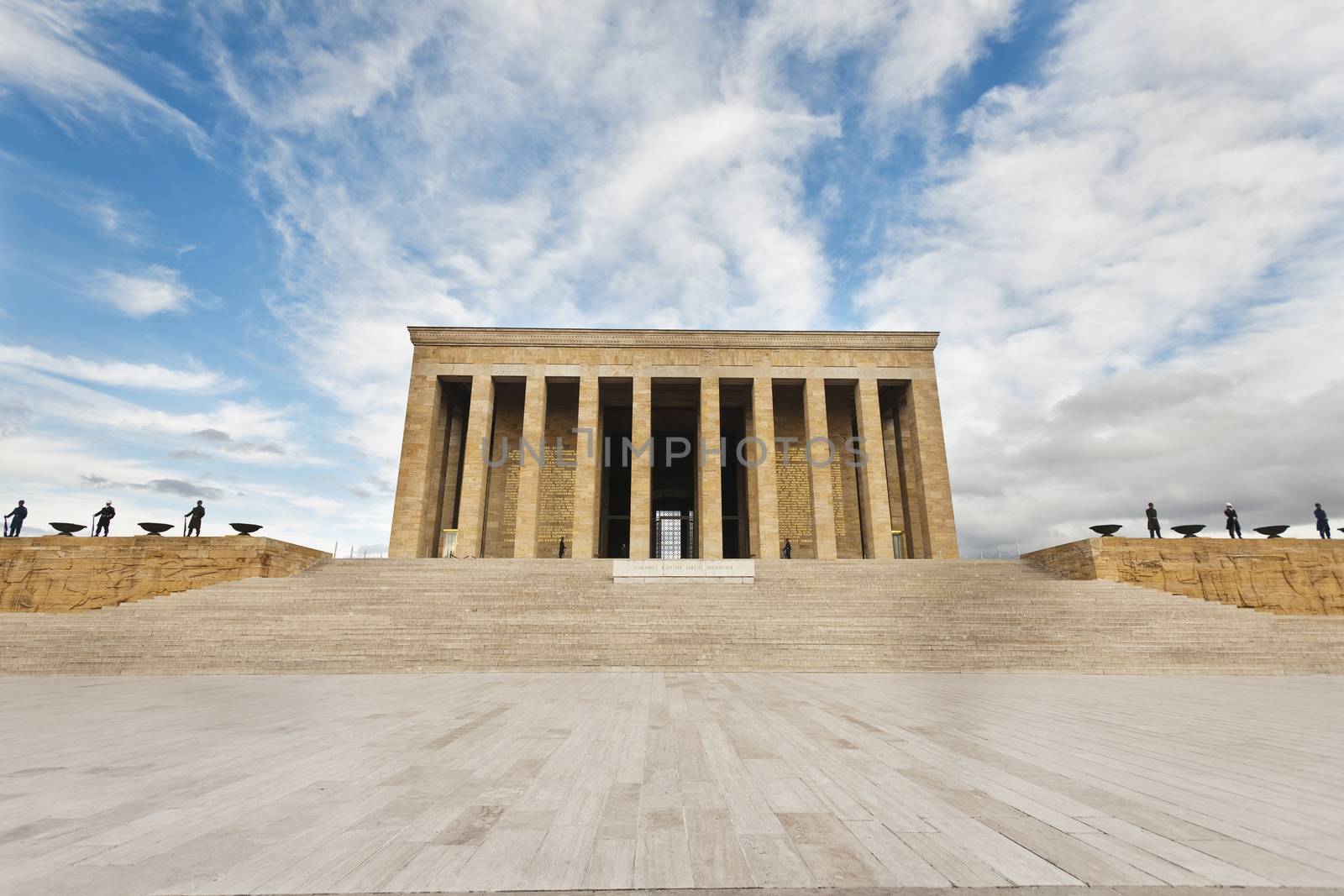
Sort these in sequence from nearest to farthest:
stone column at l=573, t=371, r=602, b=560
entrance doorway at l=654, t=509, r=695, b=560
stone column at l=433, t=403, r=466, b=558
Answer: stone column at l=573, t=371, r=602, b=560
stone column at l=433, t=403, r=466, b=558
entrance doorway at l=654, t=509, r=695, b=560

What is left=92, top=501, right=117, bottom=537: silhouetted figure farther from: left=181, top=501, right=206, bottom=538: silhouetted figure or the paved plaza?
the paved plaza

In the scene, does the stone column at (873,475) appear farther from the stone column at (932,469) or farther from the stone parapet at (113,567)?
the stone parapet at (113,567)

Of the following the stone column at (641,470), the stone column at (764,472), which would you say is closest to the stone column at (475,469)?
the stone column at (641,470)

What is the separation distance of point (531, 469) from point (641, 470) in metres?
4.60

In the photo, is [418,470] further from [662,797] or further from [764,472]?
[662,797]

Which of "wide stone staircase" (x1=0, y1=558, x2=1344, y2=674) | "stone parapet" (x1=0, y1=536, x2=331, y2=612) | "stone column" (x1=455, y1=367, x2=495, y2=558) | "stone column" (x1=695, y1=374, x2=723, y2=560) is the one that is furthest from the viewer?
"stone column" (x1=695, y1=374, x2=723, y2=560)

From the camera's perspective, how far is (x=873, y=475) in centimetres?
2530

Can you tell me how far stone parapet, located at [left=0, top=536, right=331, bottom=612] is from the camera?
14.9m

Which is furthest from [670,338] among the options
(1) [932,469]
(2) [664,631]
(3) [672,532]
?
(2) [664,631]

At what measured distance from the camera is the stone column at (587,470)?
79.2ft

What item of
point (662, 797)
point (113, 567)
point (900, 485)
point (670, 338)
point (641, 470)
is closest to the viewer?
point (662, 797)

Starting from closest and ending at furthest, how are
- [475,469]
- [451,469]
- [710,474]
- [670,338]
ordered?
[475,469] < [710,474] < [670,338] < [451,469]

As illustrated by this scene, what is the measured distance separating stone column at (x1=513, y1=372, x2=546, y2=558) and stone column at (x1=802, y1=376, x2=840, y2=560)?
37.4 ft

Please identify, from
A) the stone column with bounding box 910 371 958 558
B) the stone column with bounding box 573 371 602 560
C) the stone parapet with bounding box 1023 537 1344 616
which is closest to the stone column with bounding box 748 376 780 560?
the stone column with bounding box 910 371 958 558
